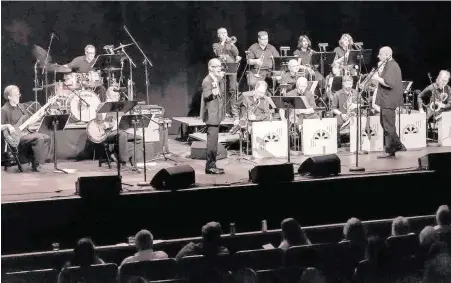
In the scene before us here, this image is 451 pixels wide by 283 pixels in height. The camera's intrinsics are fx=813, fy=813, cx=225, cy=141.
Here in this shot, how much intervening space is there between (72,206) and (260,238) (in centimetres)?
187

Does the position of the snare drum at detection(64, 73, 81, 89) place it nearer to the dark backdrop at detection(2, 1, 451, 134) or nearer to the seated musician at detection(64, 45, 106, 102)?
the seated musician at detection(64, 45, 106, 102)

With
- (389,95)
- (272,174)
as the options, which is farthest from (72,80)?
(389,95)

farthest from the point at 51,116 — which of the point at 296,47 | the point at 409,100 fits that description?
the point at 409,100

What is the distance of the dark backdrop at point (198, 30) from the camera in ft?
38.3

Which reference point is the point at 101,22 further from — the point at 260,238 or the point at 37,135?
the point at 260,238

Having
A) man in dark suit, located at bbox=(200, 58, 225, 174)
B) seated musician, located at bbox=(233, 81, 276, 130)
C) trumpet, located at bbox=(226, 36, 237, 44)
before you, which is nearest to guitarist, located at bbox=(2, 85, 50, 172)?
man in dark suit, located at bbox=(200, 58, 225, 174)

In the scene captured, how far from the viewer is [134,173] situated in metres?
9.66

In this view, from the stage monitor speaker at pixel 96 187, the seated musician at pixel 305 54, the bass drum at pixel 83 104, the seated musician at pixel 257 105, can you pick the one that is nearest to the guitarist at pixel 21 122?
the bass drum at pixel 83 104

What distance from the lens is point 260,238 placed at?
7793 mm

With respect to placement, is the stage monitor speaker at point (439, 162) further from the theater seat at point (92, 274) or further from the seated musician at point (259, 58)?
the theater seat at point (92, 274)

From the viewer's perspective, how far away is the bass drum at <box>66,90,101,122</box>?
35.2 ft

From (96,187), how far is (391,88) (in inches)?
170

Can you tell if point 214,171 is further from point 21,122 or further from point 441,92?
point 441,92

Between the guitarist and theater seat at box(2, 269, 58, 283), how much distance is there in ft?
10.8
